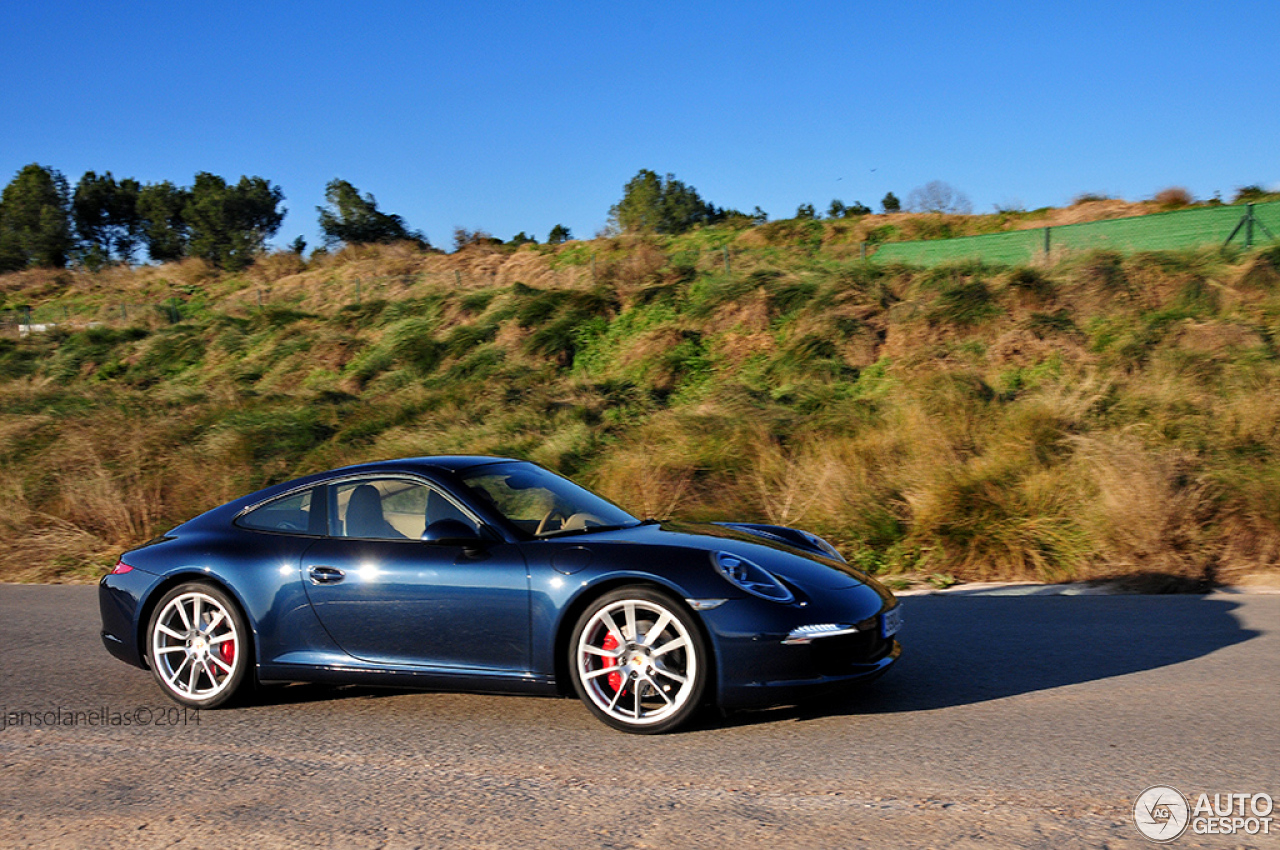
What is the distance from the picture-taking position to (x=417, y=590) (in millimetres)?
5137

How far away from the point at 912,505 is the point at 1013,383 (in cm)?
767

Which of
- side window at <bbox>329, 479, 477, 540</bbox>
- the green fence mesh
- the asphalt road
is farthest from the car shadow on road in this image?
the green fence mesh

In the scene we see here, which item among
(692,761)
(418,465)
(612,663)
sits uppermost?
(418,465)

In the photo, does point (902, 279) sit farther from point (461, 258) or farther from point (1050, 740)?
point (461, 258)

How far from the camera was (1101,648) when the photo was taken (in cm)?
606

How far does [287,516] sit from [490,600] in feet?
4.83

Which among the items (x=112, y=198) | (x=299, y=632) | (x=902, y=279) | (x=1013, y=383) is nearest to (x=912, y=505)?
(x=299, y=632)

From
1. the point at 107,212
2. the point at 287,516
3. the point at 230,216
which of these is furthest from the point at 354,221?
the point at 287,516

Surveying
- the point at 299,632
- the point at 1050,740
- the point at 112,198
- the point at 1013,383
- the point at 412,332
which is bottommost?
the point at 1050,740

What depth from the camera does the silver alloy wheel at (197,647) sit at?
548cm

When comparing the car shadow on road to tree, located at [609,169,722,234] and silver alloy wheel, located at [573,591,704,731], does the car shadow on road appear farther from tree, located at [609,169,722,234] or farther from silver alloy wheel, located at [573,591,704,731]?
tree, located at [609,169,722,234]

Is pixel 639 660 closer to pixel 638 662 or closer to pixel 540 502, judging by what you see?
pixel 638 662

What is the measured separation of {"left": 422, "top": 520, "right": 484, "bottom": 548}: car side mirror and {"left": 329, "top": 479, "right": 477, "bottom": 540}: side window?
0.31 m

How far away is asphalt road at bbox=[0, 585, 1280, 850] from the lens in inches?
143
